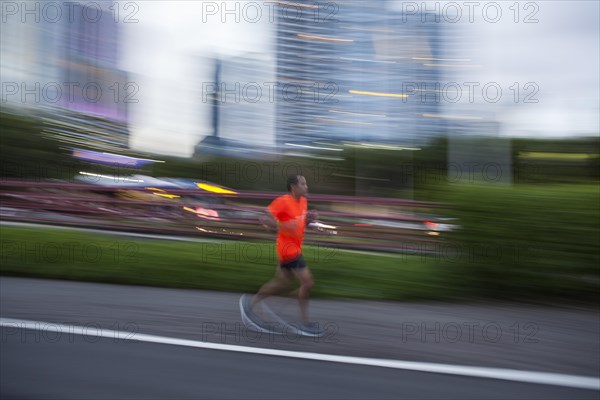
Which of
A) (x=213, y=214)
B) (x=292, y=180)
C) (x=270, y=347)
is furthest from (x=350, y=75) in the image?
(x=270, y=347)

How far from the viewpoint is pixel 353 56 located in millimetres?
52406

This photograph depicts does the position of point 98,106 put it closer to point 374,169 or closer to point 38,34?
point 38,34

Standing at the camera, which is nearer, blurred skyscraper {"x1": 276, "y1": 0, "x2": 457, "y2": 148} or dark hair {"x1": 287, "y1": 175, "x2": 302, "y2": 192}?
dark hair {"x1": 287, "y1": 175, "x2": 302, "y2": 192}

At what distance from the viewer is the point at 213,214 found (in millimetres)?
12469

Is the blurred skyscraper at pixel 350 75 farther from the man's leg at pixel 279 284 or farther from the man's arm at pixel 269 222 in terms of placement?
the man's arm at pixel 269 222

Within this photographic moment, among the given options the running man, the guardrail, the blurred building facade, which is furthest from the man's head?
the blurred building facade

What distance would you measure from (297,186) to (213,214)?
22.6 ft

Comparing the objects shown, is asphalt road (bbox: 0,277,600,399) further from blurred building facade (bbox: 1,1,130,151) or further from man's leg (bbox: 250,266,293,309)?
blurred building facade (bbox: 1,1,130,151)

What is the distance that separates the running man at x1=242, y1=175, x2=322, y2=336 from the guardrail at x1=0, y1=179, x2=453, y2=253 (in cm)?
317

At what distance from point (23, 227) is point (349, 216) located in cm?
617

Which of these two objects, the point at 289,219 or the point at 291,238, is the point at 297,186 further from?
the point at 291,238

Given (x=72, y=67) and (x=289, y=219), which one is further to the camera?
(x=72, y=67)

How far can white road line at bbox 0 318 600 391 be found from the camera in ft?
15.4

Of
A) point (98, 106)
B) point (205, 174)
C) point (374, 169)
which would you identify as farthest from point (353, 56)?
point (98, 106)
